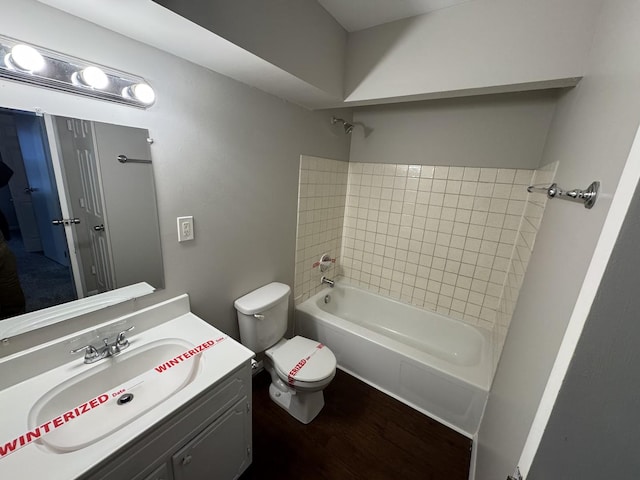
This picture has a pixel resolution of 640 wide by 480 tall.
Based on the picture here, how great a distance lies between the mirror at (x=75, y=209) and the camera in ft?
2.78

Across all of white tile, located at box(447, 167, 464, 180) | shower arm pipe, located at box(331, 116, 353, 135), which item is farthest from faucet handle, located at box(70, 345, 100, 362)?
white tile, located at box(447, 167, 464, 180)

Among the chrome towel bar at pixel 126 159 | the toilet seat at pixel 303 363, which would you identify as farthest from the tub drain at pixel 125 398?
the chrome towel bar at pixel 126 159

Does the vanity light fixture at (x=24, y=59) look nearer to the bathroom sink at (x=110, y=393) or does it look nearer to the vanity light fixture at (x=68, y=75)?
the vanity light fixture at (x=68, y=75)

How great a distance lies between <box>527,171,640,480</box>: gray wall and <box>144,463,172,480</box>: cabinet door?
111 centimetres

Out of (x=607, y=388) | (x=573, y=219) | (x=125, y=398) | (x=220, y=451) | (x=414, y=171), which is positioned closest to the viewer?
(x=607, y=388)

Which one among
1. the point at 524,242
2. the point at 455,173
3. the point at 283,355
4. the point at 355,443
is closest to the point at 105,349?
the point at 283,355

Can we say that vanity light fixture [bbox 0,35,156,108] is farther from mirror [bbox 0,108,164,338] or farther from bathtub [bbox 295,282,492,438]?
bathtub [bbox 295,282,492,438]

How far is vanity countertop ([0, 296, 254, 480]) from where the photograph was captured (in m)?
0.68

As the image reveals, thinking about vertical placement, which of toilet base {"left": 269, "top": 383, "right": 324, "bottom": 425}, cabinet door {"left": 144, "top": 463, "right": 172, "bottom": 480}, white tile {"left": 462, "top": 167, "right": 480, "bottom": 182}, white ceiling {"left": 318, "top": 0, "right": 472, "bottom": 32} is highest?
white ceiling {"left": 318, "top": 0, "right": 472, "bottom": 32}

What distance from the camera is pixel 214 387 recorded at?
3.17 ft

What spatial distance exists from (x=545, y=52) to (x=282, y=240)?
1.70 m

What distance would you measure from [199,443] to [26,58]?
4.62 ft

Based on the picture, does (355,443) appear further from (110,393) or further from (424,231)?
(424,231)

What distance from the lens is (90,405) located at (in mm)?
872
